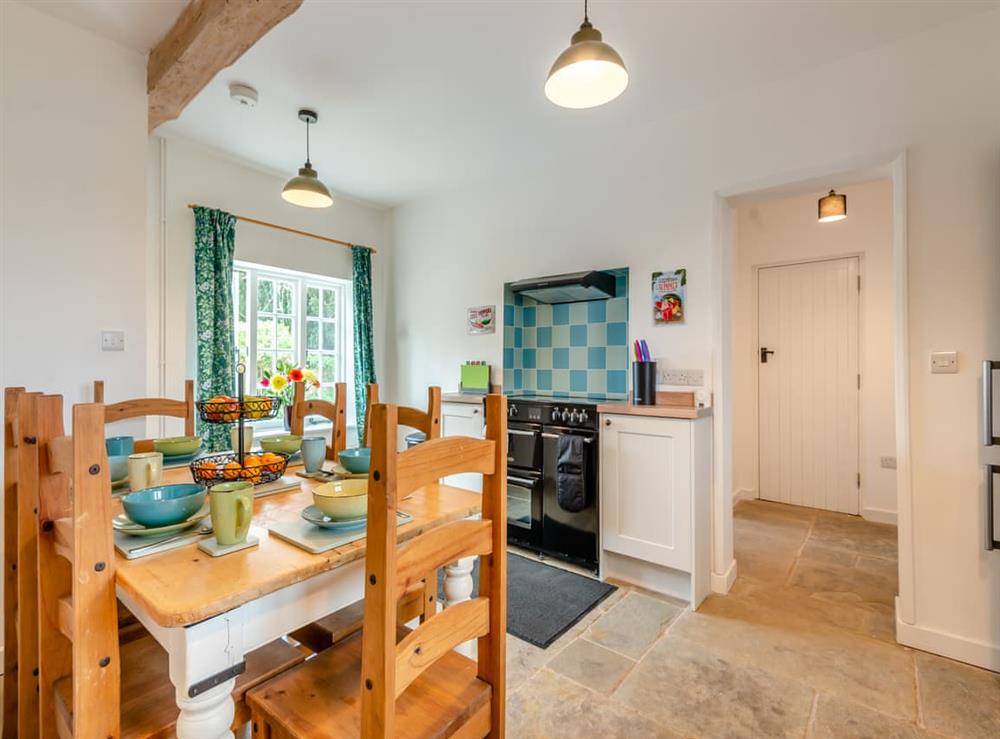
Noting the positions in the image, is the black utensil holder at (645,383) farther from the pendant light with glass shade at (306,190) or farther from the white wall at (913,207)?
the pendant light with glass shade at (306,190)

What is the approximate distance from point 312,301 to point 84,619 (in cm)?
351

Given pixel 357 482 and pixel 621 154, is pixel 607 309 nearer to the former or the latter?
pixel 621 154

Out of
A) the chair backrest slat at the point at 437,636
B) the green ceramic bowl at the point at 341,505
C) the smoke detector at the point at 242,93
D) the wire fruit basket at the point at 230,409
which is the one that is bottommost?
the chair backrest slat at the point at 437,636

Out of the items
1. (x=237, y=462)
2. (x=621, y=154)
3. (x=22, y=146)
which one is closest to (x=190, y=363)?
(x=22, y=146)

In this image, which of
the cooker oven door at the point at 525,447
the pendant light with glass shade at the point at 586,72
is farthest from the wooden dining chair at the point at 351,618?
the cooker oven door at the point at 525,447

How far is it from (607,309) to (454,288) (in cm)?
137

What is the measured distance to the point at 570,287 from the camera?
295 centimetres

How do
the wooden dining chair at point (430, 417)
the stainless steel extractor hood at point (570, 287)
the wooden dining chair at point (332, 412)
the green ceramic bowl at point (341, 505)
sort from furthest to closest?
the stainless steel extractor hood at point (570, 287), the wooden dining chair at point (332, 412), the wooden dining chair at point (430, 417), the green ceramic bowl at point (341, 505)

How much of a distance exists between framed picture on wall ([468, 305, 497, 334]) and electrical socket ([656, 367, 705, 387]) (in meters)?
1.38

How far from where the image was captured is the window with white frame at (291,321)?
142 inches

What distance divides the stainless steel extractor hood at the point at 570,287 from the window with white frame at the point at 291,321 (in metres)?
1.79

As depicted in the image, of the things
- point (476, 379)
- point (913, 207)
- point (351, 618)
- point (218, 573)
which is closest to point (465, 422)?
point (476, 379)

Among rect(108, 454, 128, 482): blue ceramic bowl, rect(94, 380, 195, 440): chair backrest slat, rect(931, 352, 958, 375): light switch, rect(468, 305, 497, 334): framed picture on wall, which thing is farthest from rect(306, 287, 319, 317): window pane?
rect(931, 352, 958, 375): light switch

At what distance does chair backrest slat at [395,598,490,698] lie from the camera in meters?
0.83
